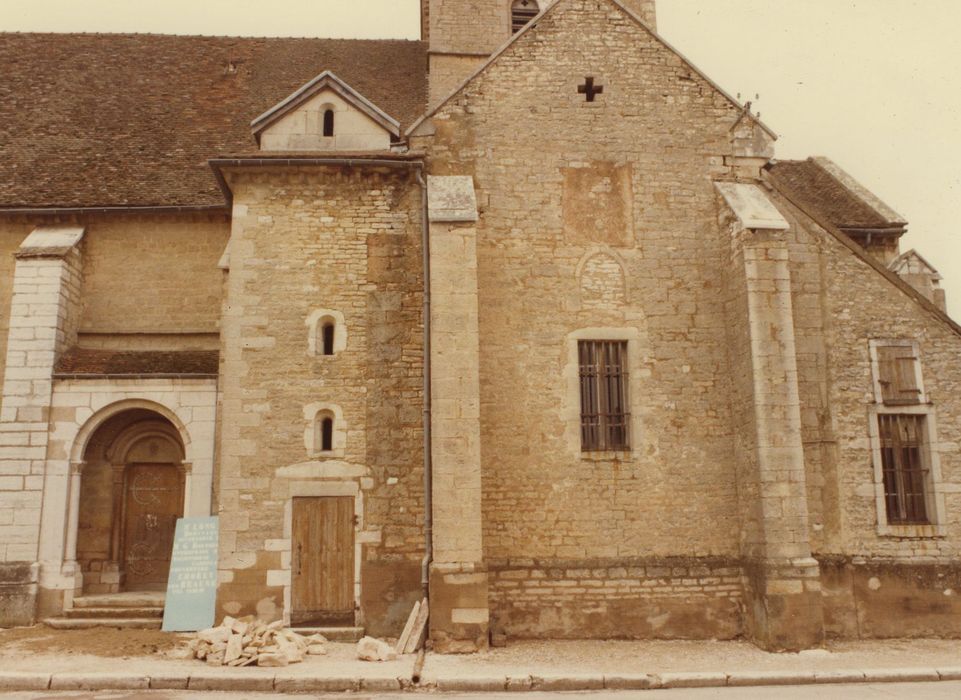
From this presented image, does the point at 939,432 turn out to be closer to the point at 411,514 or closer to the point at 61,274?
the point at 411,514

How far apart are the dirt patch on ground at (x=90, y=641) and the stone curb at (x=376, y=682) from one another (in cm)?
122

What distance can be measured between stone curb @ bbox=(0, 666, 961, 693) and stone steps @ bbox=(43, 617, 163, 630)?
2748 millimetres

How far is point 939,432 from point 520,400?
6390 mm

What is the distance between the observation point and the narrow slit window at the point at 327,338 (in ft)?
39.3

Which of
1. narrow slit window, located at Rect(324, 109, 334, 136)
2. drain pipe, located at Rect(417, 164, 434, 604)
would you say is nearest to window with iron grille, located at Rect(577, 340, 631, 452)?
drain pipe, located at Rect(417, 164, 434, 604)

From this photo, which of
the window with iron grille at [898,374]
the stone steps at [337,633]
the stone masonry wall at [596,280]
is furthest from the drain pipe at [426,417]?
the window with iron grille at [898,374]

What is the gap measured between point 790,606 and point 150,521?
404 inches

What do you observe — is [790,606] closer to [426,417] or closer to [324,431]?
[426,417]

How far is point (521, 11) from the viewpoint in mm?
19672

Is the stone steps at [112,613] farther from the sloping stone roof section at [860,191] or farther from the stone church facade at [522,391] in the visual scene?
the sloping stone roof section at [860,191]

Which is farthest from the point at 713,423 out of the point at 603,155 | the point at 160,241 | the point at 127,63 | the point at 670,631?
the point at 127,63

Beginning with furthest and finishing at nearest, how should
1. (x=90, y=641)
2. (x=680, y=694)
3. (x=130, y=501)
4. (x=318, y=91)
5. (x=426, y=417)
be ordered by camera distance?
(x=130, y=501) < (x=318, y=91) < (x=426, y=417) < (x=90, y=641) < (x=680, y=694)

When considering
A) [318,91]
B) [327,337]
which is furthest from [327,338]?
[318,91]

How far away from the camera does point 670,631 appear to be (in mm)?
11133
